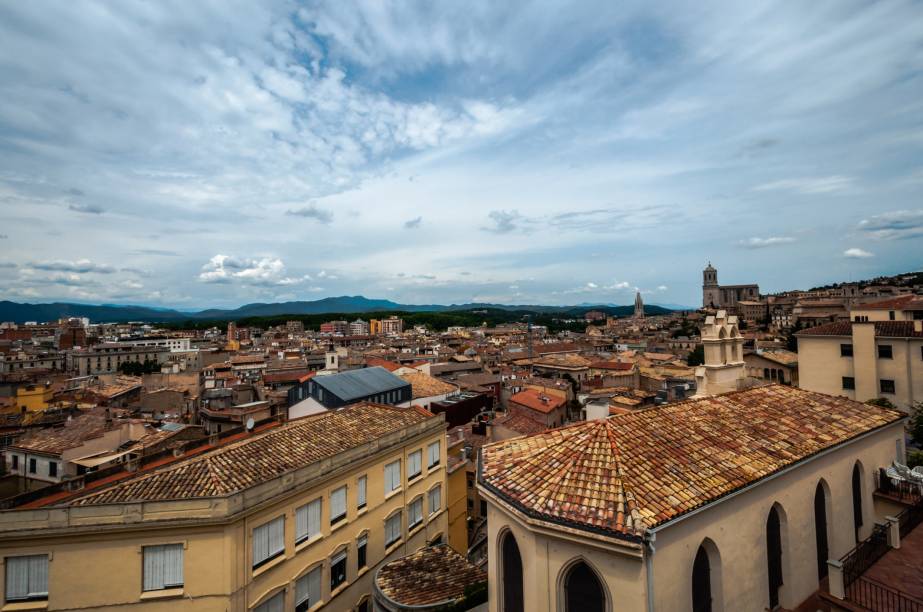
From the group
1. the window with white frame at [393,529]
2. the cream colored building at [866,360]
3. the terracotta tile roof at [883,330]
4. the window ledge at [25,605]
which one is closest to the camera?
the window ledge at [25,605]

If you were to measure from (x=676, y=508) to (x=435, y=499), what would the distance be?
19204 mm

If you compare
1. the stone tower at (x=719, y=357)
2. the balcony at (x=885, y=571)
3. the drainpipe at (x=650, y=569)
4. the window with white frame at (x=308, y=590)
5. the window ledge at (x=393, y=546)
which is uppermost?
the stone tower at (x=719, y=357)

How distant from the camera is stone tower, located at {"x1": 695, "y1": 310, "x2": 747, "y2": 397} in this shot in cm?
1830

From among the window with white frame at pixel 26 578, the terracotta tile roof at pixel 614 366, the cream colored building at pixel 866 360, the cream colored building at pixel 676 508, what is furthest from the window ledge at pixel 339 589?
the terracotta tile roof at pixel 614 366

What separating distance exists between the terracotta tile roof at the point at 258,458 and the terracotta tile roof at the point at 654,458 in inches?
356

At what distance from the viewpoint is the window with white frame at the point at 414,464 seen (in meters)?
23.7

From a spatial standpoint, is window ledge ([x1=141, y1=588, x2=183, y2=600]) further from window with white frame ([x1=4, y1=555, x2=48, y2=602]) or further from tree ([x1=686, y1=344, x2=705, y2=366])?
tree ([x1=686, y1=344, x2=705, y2=366])

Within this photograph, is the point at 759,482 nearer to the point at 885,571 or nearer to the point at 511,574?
the point at 885,571

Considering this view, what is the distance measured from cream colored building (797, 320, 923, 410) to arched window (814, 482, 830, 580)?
3097 cm

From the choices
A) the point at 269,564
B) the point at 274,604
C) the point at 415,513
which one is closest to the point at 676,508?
the point at 269,564

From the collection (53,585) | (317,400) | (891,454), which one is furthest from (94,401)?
(891,454)

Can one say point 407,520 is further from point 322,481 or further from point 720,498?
point 720,498

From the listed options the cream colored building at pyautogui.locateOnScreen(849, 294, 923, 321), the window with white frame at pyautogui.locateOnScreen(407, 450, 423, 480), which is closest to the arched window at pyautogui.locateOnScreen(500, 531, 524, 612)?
the window with white frame at pyautogui.locateOnScreen(407, 450, 423, 480)

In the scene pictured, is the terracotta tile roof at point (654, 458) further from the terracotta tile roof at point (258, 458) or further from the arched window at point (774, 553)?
the terracotta tile roof at point (258, 458)
